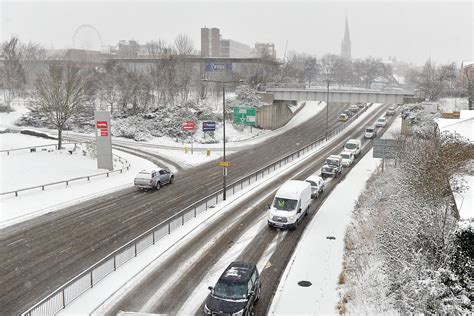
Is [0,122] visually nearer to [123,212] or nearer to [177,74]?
[177,74]

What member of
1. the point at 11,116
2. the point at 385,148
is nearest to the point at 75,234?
the point at 385,148

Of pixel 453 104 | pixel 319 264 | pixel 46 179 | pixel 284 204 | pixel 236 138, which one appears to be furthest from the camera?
pixel 453 104

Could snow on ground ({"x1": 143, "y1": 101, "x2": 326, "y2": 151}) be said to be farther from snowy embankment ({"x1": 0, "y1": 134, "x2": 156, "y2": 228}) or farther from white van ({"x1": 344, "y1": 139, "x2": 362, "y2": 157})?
white van ({"x1": 344, "y1": 139, "x2": 362, "y2": 157})

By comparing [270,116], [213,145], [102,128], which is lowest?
[213,145]

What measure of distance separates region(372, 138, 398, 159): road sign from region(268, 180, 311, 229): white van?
15092 mm

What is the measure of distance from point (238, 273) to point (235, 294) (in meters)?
1.13

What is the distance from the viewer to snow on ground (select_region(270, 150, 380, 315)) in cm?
1800

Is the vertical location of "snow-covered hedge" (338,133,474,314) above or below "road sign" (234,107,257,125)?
below

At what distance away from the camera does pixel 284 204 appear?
27812 millimetres

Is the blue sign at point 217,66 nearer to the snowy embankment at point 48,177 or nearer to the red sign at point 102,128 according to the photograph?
the snowy embankment at point 48,177

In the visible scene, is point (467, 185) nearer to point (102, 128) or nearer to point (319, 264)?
point (319, 264)

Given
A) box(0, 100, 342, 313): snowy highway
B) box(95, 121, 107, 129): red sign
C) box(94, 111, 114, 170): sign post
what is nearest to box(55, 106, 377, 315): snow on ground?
box(0, 100, 342, 313): snowy highway

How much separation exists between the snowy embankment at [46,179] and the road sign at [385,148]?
969 inches

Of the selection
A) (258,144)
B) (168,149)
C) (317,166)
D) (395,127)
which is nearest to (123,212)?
(317,166)
